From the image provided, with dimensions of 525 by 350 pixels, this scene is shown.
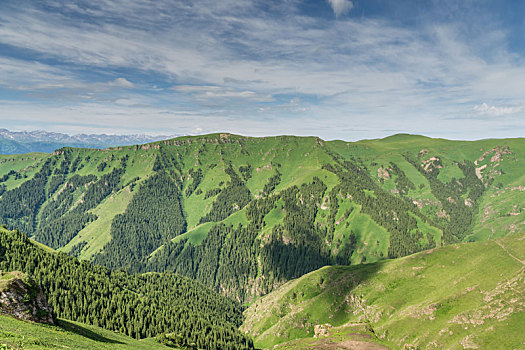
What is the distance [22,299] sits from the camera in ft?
181

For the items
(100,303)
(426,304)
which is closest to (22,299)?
(100,303)

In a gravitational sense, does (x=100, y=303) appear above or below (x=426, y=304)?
below

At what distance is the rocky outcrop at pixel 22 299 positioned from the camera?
2084 inches

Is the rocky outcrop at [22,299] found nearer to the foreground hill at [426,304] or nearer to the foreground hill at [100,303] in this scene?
the foreground hill at [100,303]

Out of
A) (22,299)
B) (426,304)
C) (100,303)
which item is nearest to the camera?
(22,299)

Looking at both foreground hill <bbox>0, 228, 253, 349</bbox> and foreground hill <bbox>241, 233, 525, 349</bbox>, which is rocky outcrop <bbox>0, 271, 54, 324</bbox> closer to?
foreground hill <bbox>0, 228, 253, 349</bbox>

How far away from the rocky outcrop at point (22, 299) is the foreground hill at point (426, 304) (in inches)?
4157

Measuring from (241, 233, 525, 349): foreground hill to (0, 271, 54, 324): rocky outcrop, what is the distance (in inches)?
4157

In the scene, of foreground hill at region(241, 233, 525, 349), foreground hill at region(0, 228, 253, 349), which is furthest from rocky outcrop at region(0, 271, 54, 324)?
foreground hill at region(241, 233, 525, 349)

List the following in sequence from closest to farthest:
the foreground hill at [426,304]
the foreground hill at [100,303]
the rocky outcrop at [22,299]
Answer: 1. the rocky outcrop at [22,299]
2. the foreground hill at [426,304]
3. the foreground hill at [100,303]

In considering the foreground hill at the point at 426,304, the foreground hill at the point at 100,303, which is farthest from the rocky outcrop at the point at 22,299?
the foreground hill at the point at 426,304

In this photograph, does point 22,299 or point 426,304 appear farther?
point 426,304

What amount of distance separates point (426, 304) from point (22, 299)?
156795 millimetres

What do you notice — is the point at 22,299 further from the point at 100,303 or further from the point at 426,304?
the point at 426,304
